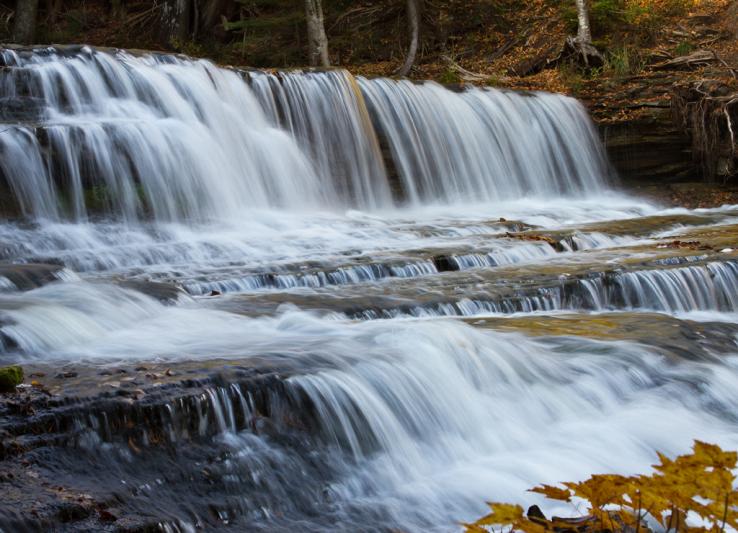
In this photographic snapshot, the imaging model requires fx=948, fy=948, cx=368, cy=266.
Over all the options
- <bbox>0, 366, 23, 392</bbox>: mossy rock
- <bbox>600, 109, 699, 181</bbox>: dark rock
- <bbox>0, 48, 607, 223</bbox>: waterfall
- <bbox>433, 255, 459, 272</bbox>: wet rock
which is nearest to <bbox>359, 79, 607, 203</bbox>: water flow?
<bbox>0, 48, 607, 223</bbox>: waterfall

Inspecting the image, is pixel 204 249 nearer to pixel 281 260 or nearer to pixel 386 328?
pixel 281 260

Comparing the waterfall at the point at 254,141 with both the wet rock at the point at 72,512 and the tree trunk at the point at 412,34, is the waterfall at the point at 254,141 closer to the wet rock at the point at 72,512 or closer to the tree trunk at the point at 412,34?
the tree trunk at the point at 412,34

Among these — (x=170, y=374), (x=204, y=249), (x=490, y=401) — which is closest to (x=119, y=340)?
(x=170, y=374)

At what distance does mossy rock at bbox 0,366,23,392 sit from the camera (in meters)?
4.31

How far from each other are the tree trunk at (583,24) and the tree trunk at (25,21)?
12.2 meters

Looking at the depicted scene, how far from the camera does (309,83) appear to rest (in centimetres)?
1442

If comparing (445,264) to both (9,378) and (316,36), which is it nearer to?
(9,378)

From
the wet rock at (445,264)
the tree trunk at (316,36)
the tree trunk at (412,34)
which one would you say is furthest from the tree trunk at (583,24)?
the wet rock at (445,264)

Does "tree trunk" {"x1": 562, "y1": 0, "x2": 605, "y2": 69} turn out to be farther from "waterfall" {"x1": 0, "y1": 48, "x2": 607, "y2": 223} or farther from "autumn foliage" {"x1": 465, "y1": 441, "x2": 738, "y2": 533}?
"autumn foliage" {"x1": 465, "y1": 441, "x2": 738, "y2": 533}

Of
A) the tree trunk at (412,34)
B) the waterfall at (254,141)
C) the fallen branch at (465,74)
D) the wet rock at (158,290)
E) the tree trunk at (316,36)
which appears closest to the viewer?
the wet rock at (158,290)

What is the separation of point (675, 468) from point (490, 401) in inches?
127

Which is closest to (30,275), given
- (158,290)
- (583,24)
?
(158,290)

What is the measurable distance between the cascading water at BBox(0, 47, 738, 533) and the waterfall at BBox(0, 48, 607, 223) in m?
0.04

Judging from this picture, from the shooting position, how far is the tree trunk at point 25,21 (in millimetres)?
21312
